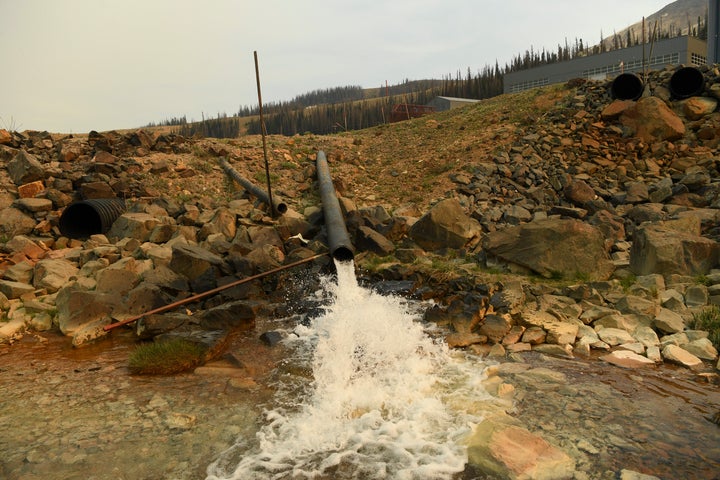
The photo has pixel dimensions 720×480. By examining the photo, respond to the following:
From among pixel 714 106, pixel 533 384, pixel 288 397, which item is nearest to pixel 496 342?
pixel 533 384

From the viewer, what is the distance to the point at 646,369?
16.7 ft

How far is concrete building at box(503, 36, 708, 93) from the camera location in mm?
24047

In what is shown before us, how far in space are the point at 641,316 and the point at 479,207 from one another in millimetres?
5585

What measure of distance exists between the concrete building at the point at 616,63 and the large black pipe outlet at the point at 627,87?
10028 millimetres

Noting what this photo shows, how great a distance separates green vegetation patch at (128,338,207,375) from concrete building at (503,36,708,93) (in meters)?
24.5

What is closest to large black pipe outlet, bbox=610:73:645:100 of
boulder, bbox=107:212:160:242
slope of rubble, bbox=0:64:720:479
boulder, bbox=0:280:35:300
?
slope of rubble, bbox=0:64:720:479

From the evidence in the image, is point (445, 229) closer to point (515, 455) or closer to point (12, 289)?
point (515, 455)

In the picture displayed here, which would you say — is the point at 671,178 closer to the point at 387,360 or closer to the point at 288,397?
the point at 387,360

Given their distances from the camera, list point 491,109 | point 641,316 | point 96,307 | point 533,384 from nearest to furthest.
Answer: point 533,384 → point 641,316 → point 96,307 → point 491,109

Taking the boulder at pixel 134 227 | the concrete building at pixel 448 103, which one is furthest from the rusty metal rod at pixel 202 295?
the concrete building at pixel 448 103

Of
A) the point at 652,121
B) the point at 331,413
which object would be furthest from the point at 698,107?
the point at 331,413

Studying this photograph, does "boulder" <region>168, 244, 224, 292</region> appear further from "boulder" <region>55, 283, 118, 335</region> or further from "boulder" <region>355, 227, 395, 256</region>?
"boulder" <region>355, 227, 395, 256</region>

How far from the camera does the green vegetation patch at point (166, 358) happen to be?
18.1 ft

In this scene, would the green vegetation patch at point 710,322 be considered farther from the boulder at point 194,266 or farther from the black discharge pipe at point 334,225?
the boulder at point 194,266
